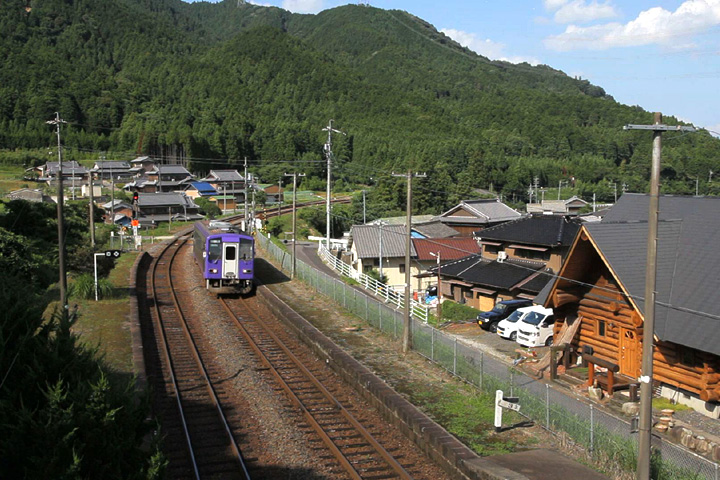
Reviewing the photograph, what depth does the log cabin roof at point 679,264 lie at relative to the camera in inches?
495

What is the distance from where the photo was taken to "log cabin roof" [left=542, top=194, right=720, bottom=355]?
495 inches

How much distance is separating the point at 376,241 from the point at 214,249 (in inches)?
633

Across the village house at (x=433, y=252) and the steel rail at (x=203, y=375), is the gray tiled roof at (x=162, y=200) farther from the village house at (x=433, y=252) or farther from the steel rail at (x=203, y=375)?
the steel rail at (x=203, y=375)

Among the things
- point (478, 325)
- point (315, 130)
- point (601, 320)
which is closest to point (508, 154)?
point (315, 130)

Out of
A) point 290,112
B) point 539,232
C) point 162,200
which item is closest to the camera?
point 539,232

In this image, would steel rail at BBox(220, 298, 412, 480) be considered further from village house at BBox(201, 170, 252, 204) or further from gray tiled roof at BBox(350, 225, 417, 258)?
village house at BBox(201, 170, 252, 204)

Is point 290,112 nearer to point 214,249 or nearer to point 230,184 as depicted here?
point 230,184

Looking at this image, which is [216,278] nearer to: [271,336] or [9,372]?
[271,336]

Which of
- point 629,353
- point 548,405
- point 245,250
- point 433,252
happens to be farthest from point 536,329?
point 433,252

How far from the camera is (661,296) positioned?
45.1 feet

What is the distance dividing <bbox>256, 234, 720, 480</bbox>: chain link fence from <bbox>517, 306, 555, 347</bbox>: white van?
1499mm

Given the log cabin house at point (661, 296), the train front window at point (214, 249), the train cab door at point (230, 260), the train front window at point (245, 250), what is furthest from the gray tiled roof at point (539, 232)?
the train front window at point (214, 249)

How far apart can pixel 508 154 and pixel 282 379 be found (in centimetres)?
9107

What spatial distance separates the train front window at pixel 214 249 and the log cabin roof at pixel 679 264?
11523mm
